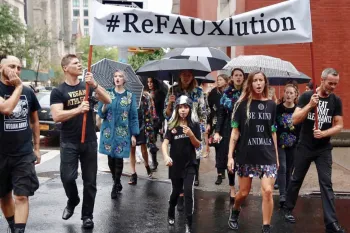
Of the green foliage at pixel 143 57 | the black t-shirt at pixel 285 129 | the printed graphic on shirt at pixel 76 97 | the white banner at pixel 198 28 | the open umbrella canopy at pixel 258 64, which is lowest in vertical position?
the black t-shirt at pixel 285 129

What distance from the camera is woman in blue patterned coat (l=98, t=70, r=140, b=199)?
807 centimetres

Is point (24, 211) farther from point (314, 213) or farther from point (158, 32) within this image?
point (314, 213)

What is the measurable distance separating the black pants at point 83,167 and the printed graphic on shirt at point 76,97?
50 cm

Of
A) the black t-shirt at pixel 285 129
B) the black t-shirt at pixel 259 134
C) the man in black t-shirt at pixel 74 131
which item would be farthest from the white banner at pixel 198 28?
the black t-shirt at pixel 285 129

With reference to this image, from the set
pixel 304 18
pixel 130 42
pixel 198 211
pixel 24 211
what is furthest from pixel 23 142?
pixel 304 18

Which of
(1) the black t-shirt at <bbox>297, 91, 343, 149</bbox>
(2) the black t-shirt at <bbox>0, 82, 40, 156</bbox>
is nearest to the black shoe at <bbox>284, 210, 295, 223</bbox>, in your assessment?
(1) the black t-shirt at <bbox>297, 91, 343, 149</bbox>

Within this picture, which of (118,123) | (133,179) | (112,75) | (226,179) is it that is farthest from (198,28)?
(226,179)

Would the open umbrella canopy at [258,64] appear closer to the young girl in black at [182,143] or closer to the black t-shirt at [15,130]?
the young girl in black at [182,143]

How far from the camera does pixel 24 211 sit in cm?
550

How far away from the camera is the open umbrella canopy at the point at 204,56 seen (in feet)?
31.9

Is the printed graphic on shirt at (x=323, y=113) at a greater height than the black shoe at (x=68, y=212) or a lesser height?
greater

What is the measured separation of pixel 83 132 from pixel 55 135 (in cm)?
1059

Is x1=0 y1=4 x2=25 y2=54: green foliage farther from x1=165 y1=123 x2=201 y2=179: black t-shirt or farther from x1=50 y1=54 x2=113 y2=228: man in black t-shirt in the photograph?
x1=165 y1=123 x2=201 y2=179: black t-shirt

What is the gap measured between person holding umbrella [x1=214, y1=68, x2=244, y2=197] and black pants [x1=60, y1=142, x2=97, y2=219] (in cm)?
223
